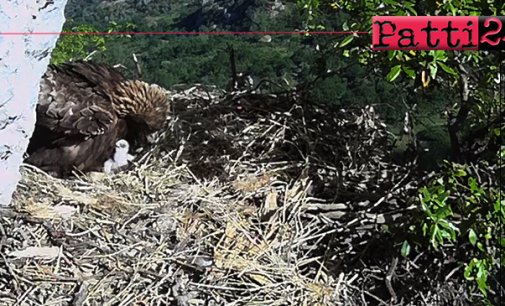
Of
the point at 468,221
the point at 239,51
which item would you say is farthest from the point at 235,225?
the point at 239,51

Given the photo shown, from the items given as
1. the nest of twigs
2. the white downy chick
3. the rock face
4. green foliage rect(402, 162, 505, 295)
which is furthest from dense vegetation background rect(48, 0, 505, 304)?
the rock face

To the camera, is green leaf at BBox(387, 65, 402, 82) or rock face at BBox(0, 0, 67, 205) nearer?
green leaf at BBox(387, 65, 402, 82)

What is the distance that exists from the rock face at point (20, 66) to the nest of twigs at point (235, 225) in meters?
0.27

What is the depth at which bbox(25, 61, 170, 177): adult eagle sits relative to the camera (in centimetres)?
300

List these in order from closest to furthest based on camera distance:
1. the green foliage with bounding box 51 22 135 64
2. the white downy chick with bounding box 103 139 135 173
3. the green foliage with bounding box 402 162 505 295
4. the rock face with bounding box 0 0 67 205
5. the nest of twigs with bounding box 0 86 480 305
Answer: the green foliage with bounding box 402 162 505 295 < the rock face with bounding box 0 0 67 205 < the nest of twigs with bounding box 0 86 480 305 < the white downy chick with bounding box 103 139 135 173 < the green foliage with bounding box 51 22 135 64

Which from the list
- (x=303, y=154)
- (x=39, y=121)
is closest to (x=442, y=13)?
(x=303, y=154)

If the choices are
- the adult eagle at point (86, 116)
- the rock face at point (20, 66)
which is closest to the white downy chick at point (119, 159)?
the adult eagle at point (86, 116)

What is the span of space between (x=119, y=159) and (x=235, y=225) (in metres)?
0.91

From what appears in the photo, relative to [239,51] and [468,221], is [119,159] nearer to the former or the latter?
[239,51]

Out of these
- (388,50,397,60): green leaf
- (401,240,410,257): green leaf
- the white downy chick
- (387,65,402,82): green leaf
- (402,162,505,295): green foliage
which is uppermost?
(388,50,397,60): green leaf

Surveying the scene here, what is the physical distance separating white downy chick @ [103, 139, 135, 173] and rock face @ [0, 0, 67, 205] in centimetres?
81

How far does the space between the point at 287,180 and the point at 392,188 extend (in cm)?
42

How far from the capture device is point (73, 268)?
2.26 m

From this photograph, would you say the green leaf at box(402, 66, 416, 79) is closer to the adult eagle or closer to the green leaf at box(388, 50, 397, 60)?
the green leaf at box(388, 50, 397, 60)
